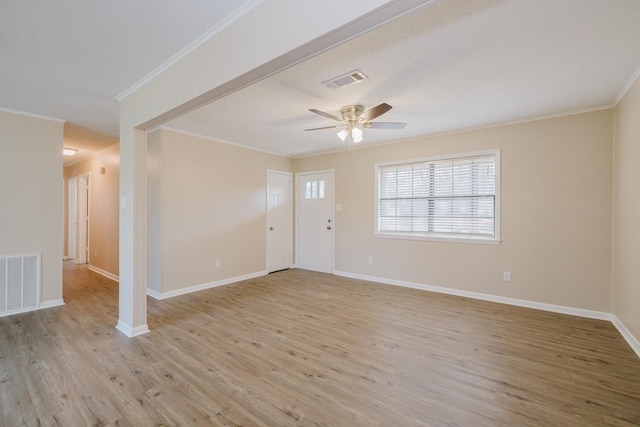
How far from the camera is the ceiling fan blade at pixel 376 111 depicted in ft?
8.50

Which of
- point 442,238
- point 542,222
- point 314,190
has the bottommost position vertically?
point 442,238

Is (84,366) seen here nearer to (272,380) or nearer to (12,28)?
(272,380)

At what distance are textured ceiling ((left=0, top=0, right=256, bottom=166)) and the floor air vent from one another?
1.86m

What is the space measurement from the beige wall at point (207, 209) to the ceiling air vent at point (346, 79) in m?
2.68

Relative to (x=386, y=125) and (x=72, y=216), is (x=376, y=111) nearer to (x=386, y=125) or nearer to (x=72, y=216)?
(x=386, y=125)

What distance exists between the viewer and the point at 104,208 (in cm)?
534

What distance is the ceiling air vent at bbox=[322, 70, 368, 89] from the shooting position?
7.93 ft

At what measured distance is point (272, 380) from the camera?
212 cm

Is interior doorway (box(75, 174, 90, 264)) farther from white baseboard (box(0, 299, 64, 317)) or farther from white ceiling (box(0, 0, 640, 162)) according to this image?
white ceiling (box(0, 0, 640, 162))

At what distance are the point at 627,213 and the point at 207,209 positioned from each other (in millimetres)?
5164

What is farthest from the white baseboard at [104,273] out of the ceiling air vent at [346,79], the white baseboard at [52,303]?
the ceiling air vent at [346,79]

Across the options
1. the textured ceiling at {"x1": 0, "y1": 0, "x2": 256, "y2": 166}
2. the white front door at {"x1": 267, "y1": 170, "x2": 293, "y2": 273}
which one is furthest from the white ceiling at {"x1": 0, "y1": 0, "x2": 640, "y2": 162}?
the white front door at {"x1": 267, "y1": 170, "x2": 293, "y2": 273}

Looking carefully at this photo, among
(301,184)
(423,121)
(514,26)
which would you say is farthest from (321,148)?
(514,26)

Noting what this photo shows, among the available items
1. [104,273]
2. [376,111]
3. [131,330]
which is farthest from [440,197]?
[104,273]
